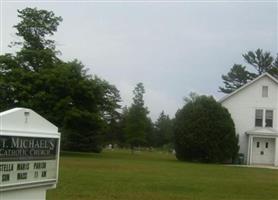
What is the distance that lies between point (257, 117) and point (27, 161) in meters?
46.5

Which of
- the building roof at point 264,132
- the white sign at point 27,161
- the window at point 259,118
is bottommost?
the white sign at point 27,161

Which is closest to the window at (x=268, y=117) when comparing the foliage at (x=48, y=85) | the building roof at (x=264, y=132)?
the building roof at (x=264, y=132)

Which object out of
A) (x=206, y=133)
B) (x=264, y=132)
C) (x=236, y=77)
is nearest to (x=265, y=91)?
(x=264, y=132)

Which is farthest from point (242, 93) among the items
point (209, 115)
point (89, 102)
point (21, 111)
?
point (21, 111)

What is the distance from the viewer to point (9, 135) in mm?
5102

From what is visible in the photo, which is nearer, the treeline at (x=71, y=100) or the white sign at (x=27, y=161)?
the white sign at (x=27, y=161)

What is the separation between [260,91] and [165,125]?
5817 cm

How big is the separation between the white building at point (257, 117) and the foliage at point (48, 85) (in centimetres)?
1130

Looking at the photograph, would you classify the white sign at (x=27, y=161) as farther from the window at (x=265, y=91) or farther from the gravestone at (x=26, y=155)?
the window at (x=265, y=91)

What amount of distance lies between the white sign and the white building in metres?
44.4

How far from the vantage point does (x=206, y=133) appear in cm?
4650

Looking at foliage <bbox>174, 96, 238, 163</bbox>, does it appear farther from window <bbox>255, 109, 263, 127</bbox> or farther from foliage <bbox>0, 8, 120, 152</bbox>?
foliage <bbox>0, 8, 120, 152</bbox>

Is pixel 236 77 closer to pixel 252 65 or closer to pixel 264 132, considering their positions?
pixel 252 65

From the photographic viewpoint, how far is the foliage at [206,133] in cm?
4647
